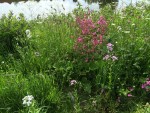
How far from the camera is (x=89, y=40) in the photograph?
4188mm

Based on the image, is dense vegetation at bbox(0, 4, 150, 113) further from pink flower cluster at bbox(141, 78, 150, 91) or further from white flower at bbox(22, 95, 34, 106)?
white flower at bbox(22, 95, 34, 106)

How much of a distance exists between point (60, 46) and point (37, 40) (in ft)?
1.61

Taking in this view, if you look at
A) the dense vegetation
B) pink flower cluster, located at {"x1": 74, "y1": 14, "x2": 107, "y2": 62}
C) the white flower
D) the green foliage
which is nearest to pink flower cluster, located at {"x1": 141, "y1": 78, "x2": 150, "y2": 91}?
the dense vegetation

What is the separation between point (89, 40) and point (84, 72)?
20.0 inches

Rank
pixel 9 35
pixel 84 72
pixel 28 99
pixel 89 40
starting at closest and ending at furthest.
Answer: pixel 28 99
pixel 84 72
pixel 89 40
pixel 9 35

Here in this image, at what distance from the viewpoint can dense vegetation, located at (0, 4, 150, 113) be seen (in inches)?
138

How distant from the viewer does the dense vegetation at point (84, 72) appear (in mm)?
3500

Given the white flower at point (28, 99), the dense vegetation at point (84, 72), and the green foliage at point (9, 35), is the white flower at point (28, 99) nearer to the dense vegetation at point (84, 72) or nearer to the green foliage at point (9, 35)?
the dense vegetation at point (84, 72)

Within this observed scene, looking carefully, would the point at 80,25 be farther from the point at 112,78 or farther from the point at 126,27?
the point at 112,78

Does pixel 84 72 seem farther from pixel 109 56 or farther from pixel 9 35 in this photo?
pixel 9 35

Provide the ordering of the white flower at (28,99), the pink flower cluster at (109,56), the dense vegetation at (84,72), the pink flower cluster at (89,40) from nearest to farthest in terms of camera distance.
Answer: the white flower at (28,99) < the dense vegetation at (84,72) < the pink flower cluster at (109,56) < the pink flower cluster at (89,40)

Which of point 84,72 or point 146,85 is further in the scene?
point 84,72

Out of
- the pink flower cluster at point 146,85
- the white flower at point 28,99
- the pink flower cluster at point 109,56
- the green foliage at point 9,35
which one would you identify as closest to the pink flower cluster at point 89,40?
the pink flower cluster at point 109,56

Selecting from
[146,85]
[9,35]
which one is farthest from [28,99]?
[9,35]
